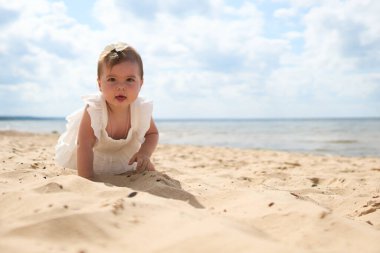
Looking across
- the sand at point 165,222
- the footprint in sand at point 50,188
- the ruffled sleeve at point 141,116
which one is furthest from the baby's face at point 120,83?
the footprint in sand at point 50,188

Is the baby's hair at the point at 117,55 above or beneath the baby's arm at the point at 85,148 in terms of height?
above

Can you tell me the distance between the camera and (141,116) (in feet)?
11.1

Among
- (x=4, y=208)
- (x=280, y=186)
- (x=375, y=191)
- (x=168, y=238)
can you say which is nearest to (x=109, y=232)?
(x=168, y=238)

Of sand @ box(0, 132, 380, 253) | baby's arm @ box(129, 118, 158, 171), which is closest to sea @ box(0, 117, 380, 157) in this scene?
baby's arm @ box(129, 118, 158, 171)

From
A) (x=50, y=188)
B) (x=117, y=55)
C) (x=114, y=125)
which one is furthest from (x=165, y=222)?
(x=114, y=125)

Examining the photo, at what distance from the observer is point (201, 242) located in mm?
1405

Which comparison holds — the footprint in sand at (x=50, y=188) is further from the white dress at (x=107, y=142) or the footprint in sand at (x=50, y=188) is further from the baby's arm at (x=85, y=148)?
the white dress at (x=107, y=142)

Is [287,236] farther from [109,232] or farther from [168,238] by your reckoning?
[109,232]

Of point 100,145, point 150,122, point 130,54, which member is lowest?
point 100,145

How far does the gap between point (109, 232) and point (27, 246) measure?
32 cm

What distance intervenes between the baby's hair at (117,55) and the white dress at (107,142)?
14.7 inches

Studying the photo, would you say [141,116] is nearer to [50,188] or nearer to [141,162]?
[141,162]

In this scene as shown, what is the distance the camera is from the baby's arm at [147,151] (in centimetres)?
321

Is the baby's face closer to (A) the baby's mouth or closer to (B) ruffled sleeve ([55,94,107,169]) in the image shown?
(A) the baby's mouth
